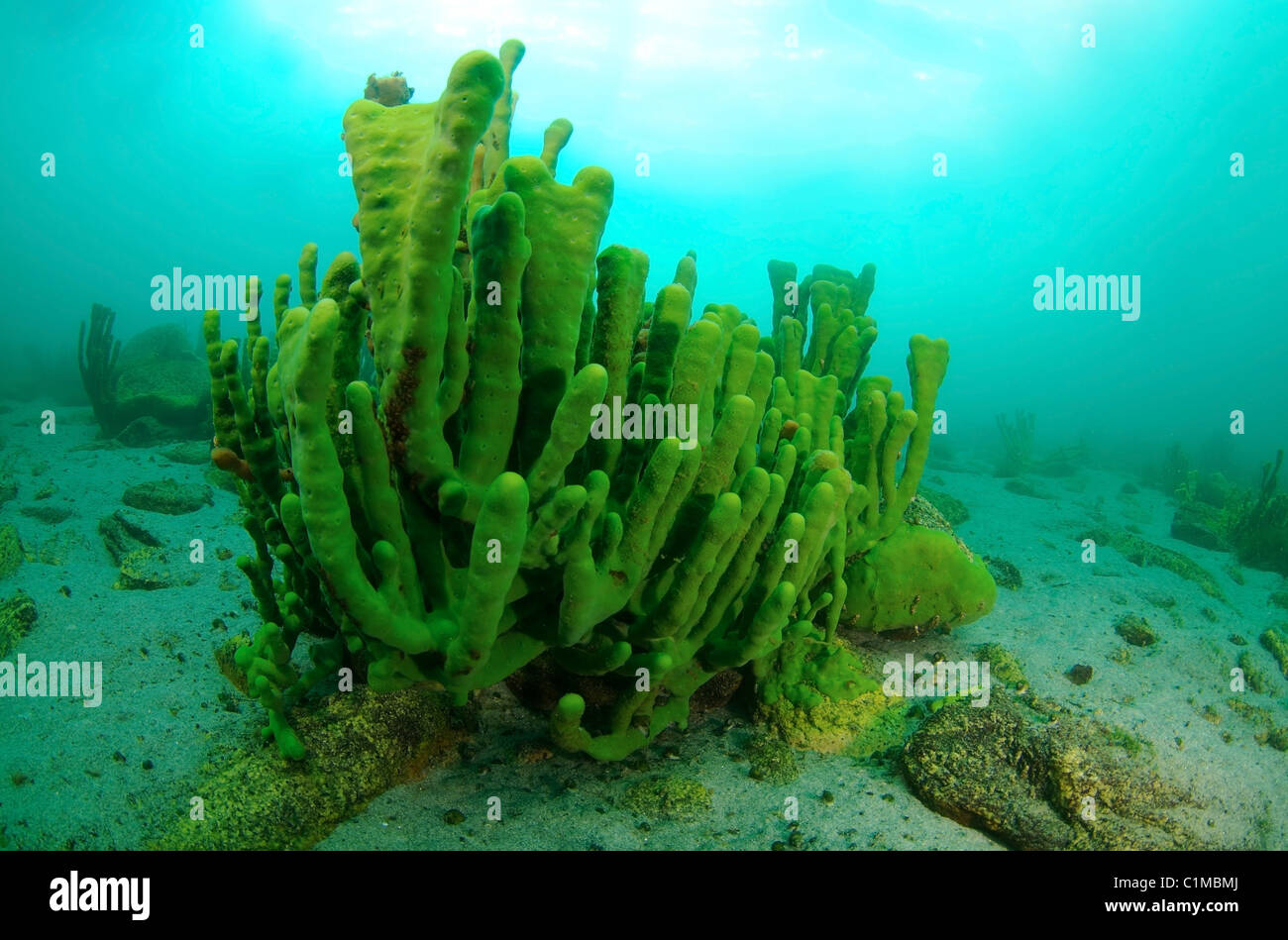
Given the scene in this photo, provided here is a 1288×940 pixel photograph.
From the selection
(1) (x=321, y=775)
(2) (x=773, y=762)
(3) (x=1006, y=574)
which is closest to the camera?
(1) (x=321, y=775)

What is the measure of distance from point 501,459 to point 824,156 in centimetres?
5992

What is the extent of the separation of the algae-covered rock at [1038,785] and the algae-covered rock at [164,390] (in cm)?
867

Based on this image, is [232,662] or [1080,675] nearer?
[232,662]

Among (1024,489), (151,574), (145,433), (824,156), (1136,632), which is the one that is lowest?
(1136,632)

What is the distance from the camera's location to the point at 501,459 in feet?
6.54

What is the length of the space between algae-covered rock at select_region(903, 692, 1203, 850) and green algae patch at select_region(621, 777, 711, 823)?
0.92m

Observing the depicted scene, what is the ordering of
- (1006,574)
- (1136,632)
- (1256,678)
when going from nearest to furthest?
(1256,678)
(1136,632)
(1006,574)

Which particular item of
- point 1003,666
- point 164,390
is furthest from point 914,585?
point 164,390

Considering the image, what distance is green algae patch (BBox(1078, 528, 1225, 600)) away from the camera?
6176 millimetres

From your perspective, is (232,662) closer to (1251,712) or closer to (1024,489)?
(1251,712)

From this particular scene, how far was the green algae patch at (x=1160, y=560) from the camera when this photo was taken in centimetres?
618

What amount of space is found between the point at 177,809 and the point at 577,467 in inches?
71.7

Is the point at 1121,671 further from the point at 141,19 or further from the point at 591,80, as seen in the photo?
the point at 141,19

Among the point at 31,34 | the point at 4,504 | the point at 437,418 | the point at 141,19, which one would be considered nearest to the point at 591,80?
the point at 141,19
